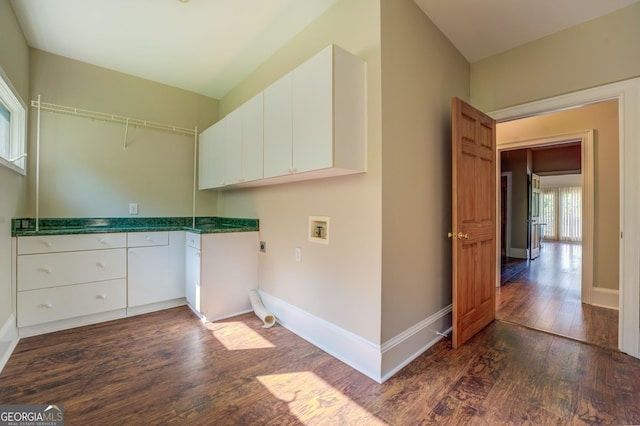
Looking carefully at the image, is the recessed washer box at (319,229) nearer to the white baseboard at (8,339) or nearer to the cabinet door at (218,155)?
the cabinet door at (218,155)

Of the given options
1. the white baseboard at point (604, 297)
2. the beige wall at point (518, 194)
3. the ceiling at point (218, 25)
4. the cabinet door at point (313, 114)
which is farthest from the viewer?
the beige wall at point (518, 194)

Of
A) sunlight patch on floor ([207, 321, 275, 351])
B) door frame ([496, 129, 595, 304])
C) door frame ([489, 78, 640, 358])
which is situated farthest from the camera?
door frame ([496, 129, 595, 304])

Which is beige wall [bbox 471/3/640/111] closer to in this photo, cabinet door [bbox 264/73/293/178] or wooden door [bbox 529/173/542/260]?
cabinet door [bbox 264/73/293/178]

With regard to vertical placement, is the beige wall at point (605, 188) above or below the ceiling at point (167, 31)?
below

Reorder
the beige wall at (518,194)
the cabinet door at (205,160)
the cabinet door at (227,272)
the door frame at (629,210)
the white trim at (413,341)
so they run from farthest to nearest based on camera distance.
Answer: the beige wall at (518,194) < the cabinet door at (205,160) < the cabinet door at (227,272) < the door frame at (629,210) < the white trim at (413,341)

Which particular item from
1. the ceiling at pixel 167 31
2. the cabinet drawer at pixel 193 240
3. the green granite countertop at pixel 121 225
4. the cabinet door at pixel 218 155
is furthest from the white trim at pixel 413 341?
the ceiling at pixel 167 31

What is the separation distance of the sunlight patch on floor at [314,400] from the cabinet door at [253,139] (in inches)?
62.7

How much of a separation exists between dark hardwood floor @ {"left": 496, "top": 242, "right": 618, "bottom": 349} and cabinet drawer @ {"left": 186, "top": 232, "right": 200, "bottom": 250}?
10.6ft

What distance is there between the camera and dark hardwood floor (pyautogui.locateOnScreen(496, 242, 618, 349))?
8.11 ft

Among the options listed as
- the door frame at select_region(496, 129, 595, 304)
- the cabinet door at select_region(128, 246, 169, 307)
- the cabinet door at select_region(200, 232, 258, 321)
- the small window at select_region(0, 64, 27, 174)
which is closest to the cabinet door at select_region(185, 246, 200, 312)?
the cabinet door at select_region(200, 232, 258, 321)

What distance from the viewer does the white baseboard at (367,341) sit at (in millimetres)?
1818

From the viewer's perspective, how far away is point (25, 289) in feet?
7.59

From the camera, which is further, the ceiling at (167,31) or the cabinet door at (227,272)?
the cabinet door at (227,272)

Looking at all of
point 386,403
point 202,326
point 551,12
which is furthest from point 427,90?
point 202,326
